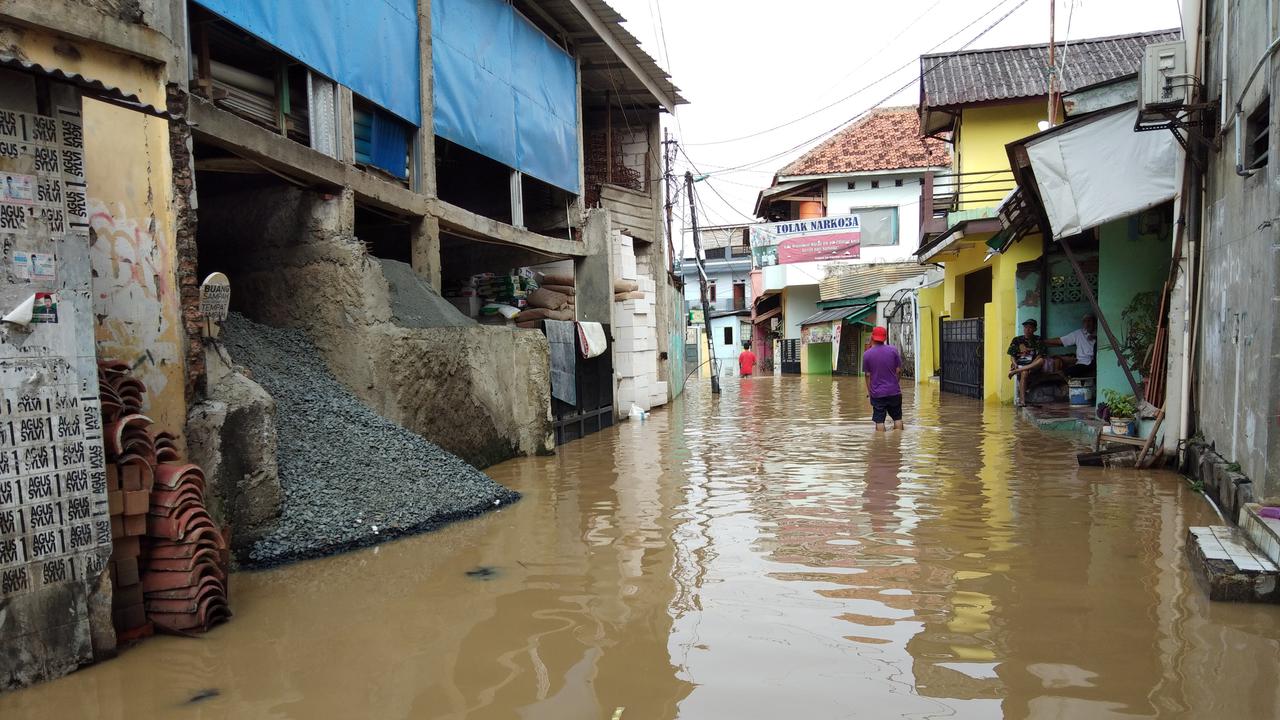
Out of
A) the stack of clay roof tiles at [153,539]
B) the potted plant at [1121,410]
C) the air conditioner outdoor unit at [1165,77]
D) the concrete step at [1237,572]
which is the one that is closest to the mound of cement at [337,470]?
the stack of clay roof tiles at [153,539]

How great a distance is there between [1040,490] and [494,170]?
11.0 meters

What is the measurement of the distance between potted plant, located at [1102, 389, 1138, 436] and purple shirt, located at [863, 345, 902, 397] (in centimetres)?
274

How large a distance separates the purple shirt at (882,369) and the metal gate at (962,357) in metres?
6.50

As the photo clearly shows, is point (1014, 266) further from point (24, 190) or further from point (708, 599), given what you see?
point (24, 190)

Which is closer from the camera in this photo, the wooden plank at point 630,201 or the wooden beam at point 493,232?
the wooden beam at point 493,232

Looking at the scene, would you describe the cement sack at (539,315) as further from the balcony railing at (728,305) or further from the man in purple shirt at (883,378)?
the balcony railing at (728,305)

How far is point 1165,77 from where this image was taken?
290 inches

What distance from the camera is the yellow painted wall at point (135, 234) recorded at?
198 inches

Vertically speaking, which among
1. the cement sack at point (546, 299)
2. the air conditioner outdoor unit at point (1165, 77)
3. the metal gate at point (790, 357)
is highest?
the air conditioner outdoor unit at point (1165, 77)

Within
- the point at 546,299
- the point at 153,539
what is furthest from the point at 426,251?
the point at 153,539

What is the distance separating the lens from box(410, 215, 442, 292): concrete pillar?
10656mm

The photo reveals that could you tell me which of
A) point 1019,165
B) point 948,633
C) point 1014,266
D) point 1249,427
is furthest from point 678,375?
point 948,633

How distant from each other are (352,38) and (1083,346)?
12040mm

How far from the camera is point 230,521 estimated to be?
544cm
